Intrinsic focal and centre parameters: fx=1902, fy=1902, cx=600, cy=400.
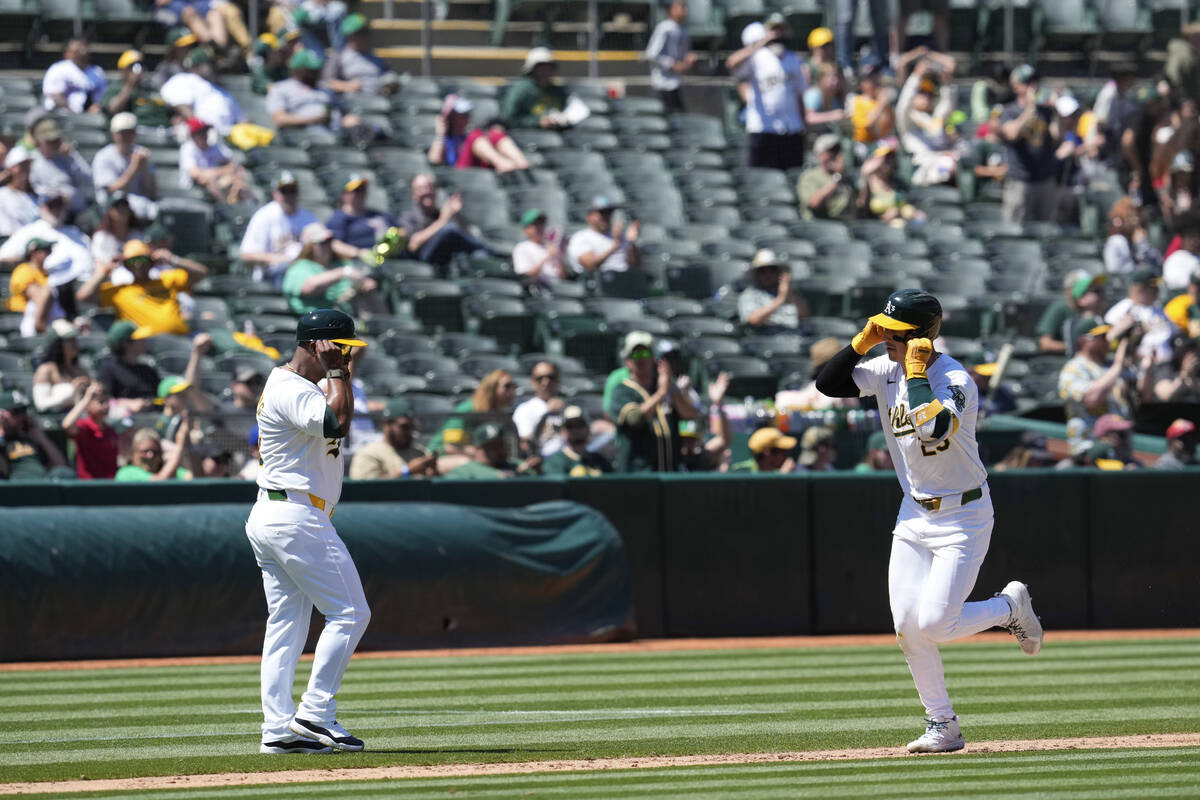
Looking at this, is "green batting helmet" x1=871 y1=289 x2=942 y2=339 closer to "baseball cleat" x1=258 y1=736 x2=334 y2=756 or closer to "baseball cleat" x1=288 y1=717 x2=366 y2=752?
"baseball cleat" x1=288 y1=717 x2=366 y2=752

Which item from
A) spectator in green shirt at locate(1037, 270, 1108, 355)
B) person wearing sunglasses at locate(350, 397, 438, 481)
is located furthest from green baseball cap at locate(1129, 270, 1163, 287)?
person wearing sunglasses at locate(350, 397, 438, 481)

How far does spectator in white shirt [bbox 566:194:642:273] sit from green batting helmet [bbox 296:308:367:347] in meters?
10.2

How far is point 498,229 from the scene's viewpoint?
1839cm

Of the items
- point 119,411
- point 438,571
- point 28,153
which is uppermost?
point 28,153

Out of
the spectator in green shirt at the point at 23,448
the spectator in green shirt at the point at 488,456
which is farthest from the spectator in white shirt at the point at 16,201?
the spectator in green shirt at the point at 488,456

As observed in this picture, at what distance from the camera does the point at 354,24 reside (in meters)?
20.1

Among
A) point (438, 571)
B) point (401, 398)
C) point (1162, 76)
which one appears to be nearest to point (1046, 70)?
point (1162, 76)

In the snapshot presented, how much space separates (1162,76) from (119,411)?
1505 centimetres

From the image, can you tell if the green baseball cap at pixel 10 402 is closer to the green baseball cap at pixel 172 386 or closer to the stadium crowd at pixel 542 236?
the stadium crowd at pixel 542 236

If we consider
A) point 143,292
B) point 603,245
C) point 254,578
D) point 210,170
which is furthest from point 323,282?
point 254,578

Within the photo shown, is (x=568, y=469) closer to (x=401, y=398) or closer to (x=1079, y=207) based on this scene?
(x=401, y=398)

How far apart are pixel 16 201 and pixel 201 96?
3.20 meters

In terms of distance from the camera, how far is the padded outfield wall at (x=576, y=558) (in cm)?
1180

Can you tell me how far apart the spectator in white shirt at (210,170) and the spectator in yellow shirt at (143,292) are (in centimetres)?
239
